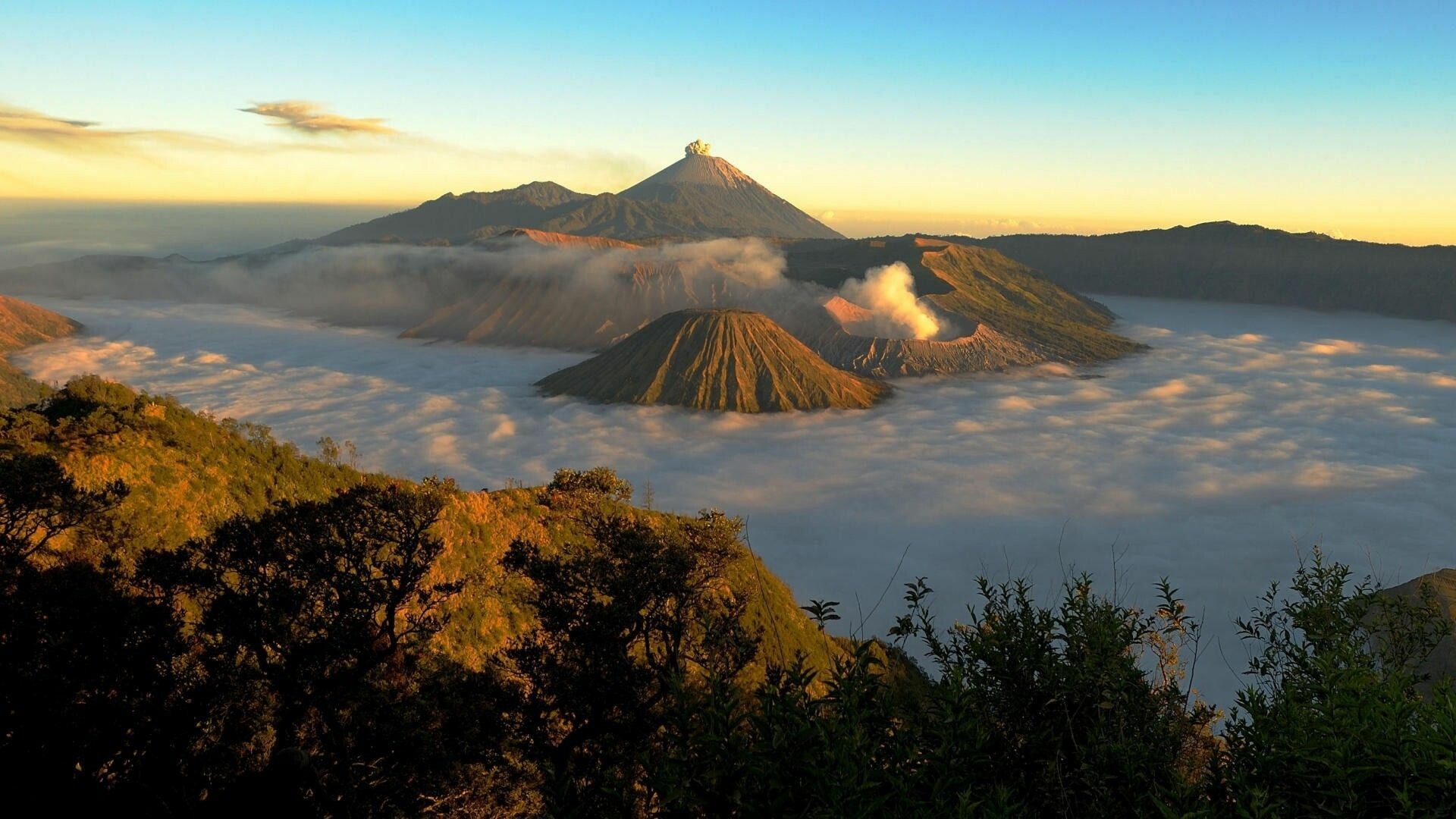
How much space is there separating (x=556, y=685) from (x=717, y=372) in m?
143

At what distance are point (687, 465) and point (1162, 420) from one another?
298 ft

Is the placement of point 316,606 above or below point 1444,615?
above

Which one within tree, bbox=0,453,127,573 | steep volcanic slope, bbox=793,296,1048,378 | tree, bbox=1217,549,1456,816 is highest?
tree, bbox=1217,549,1456,816

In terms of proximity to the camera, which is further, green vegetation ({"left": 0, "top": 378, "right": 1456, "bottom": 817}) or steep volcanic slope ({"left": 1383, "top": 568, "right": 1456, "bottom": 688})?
steep volcanic slope ({"left": 1383, "top": 568, "right": 1456, "bottom": 688})

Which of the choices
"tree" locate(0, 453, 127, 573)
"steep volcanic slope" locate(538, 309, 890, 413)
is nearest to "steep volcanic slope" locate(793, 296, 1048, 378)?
"steep volcanic slope" locate(538, 309, 890, 413)

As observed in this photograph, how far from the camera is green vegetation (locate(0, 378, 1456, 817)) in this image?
921 cm

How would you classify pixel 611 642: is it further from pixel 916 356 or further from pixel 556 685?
pixel 916 356

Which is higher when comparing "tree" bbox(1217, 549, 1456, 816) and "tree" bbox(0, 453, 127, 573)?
"tree" bbox(1217, 549, 1456, 816)

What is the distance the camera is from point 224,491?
1200 inches

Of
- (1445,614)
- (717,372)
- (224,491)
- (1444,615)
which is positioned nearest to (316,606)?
(224,491)

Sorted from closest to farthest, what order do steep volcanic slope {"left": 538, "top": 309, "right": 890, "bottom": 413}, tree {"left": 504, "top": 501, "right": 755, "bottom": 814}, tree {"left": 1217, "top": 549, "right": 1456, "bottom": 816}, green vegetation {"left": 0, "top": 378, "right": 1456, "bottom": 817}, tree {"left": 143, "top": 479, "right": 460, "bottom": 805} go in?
tree {"left": 1217, "top": 549, "right": 1456, "bottom": 816} < green vegetation {"left": 0, "top": 378, "right": 1456, "bottom": 817} < tree {"left": 504, "top": 501, "right": 755, "bottom": 814} < tree {"left": 143, "top": 479, "right": 460, "bottom": 805} < steep volcanic slope {"left": 538, "top": 309, "right": 890, "bottom": 413}

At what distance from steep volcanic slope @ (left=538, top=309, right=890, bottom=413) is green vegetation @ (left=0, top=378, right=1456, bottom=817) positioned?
414 ft

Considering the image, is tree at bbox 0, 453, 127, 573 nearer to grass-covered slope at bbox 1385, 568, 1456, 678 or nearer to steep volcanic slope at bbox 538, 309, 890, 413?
grass-covered slope at bbox 1385, 568, 1456, 678

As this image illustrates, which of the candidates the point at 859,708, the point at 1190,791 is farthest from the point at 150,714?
the point at 1190,791
